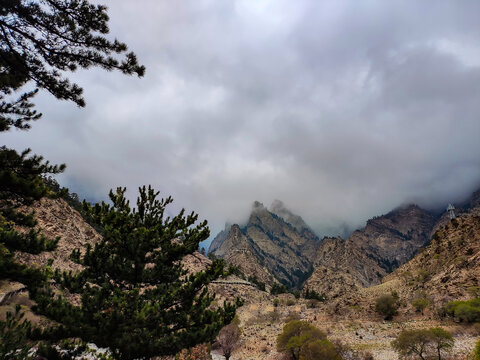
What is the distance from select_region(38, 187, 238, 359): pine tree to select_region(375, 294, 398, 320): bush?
4745 cm

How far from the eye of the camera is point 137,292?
851cm

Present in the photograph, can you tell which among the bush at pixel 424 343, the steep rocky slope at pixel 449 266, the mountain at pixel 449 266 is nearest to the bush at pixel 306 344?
the bush at pixel 424 343

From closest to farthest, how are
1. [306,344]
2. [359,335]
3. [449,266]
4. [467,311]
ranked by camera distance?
[306,344] → [467,311] → [359,335] → [449,266]

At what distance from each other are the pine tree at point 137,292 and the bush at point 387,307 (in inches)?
1868

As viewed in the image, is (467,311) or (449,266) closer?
(467,311)

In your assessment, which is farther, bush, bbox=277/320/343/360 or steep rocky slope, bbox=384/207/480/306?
steep rocky slope, bbox=384/207/480/306

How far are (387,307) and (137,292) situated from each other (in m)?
51.4

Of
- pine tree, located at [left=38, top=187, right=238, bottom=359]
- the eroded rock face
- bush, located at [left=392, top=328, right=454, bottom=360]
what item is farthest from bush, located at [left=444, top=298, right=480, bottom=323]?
the eroded rock face

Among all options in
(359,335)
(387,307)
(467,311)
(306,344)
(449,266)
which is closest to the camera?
(306,344)

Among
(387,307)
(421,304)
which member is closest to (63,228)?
(387,307)

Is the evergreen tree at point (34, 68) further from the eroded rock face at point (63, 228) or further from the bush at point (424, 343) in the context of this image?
the eroded rock face at point (63, 228)

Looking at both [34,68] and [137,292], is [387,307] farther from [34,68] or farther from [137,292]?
[34,68]

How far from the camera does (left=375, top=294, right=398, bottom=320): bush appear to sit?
4394 centimetres

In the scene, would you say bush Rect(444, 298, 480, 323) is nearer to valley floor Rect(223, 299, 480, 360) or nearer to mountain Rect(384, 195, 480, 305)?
valley floor Rect(223, 299, 480, 360)
